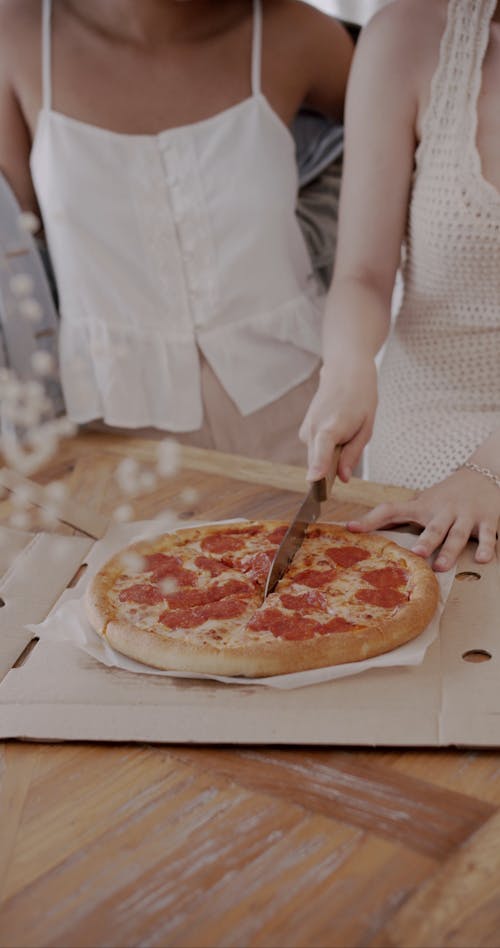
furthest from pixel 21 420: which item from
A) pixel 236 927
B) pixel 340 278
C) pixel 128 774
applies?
pixel 236 927

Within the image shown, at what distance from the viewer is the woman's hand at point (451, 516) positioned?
4.46ft

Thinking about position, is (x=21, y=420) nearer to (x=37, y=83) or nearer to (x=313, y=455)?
(x=37, y=83)

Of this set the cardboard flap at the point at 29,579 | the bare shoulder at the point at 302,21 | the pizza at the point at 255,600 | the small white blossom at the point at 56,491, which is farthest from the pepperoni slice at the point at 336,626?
the bare shoulder at the point at 302,21

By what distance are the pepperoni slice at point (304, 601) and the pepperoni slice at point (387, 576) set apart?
8cm

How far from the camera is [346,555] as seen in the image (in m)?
1.36

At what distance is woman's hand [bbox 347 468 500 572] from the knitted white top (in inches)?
10.4

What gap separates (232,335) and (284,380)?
0.16 metres

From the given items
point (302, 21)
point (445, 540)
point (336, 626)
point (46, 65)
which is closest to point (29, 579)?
point (336, 626)

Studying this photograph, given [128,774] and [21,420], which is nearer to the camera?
[128,774]

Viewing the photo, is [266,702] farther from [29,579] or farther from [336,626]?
[29,579]

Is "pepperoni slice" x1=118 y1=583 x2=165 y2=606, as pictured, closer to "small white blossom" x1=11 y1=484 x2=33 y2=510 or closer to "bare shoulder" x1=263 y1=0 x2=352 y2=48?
"small white blossom" x1=11 y1=484 x2=33 y2=510

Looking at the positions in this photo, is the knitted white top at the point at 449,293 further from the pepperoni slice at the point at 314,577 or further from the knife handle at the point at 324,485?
the pepperoni slice at the point at 314,577

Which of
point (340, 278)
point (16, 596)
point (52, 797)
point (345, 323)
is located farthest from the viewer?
point (340, 278)

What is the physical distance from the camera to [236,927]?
0.81 meters
